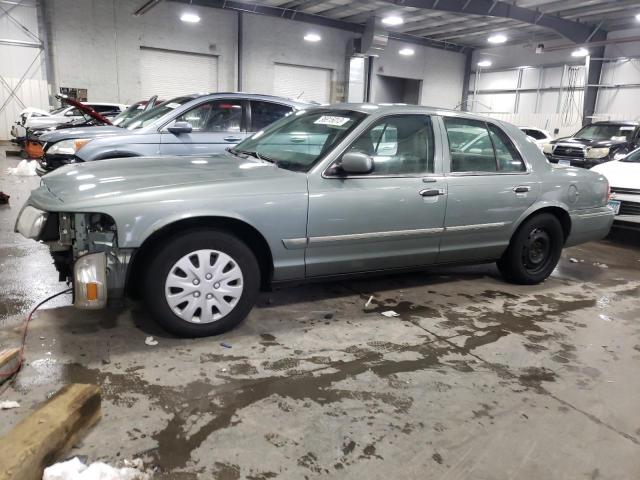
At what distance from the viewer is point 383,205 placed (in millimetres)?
3664

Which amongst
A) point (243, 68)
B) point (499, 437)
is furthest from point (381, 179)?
point (243, 68)

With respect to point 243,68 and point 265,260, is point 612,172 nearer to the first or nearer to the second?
point 265,260

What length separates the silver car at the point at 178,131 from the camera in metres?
6.26

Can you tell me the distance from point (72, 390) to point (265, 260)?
4.81 feet

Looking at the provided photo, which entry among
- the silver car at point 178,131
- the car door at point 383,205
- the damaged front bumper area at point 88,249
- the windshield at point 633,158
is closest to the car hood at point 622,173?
the windshield at point 633,158

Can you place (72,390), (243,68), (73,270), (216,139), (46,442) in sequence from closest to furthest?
(46,442) < (72,390) < (73,270) < (216,139) < (243,68)

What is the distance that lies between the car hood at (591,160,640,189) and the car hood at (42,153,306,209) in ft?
16.9

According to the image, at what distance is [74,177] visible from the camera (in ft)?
10.8

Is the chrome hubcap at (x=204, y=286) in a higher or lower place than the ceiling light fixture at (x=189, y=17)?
lower

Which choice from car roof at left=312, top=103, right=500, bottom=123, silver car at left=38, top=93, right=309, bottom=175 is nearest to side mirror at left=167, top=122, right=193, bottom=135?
silver car at left=38, top=93, right=309, bottom=175

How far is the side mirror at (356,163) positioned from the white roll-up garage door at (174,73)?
53.6 ft

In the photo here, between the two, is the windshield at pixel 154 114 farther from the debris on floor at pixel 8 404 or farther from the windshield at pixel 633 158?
the windshield at pixel 633 158

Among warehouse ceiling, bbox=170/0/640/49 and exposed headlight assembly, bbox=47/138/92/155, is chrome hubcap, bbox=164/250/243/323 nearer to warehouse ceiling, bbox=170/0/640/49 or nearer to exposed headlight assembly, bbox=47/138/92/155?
exposed headlight assembly, bbox=47/138/92/155

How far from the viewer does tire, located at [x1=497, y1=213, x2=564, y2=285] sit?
4523 mm
